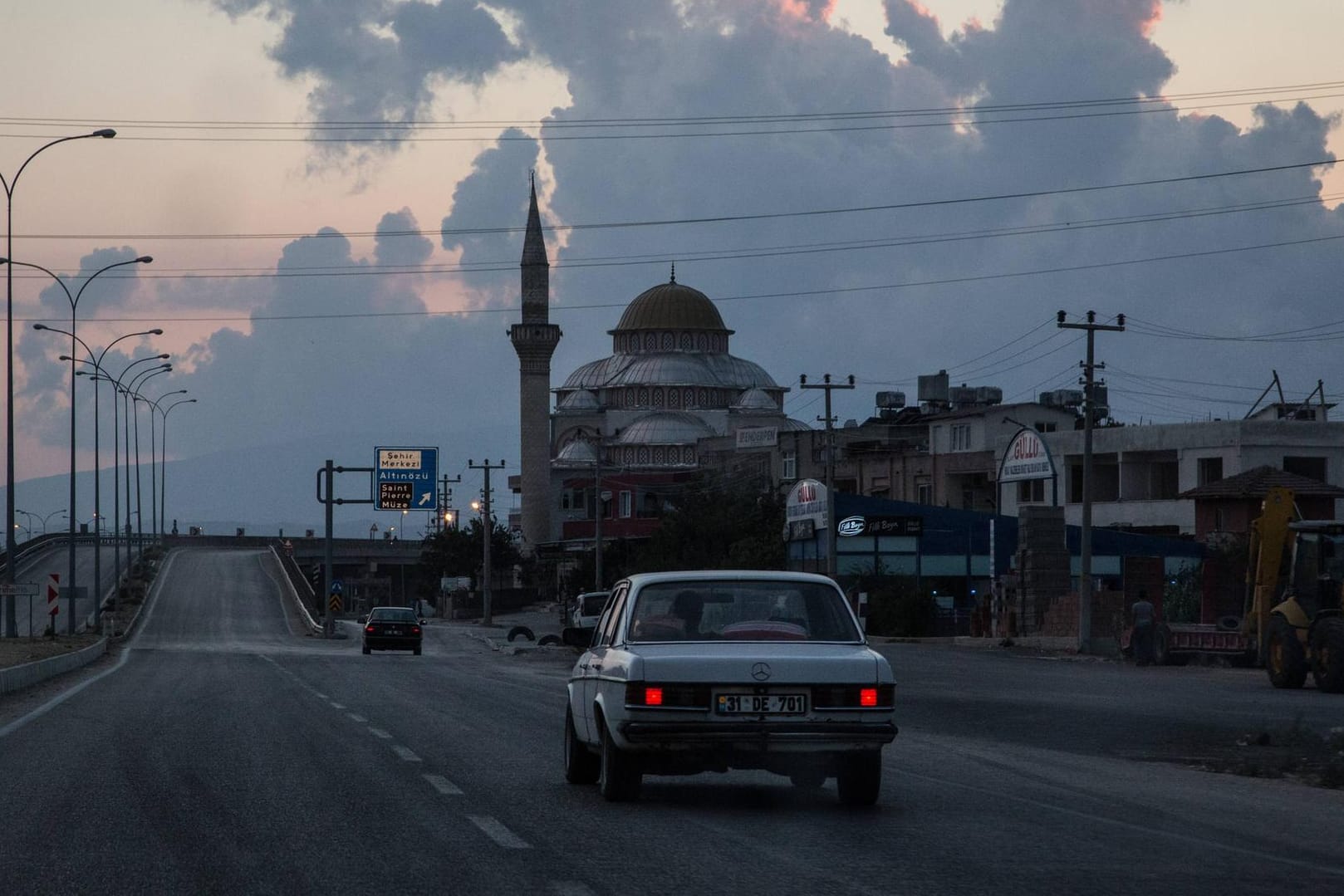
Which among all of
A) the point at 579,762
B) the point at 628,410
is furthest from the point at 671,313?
the point at 579,762

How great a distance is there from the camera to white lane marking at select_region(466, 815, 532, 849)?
9.77m

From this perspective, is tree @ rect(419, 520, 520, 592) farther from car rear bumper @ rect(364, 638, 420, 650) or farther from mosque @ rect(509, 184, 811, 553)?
car rear bumper @ rect(364, 638, 420, 650)

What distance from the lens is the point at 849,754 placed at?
37.1 feet

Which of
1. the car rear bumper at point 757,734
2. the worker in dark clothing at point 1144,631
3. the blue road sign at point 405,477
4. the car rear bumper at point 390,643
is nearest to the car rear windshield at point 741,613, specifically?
the car rear bumper at point 757,734

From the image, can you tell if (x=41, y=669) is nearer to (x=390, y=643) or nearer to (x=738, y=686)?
(x=390, y=643)

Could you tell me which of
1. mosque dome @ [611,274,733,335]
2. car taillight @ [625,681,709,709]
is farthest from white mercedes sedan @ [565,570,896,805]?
mosque dome @ [611,274,733,335]

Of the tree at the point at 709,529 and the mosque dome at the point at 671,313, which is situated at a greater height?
the mosque dome at the point at 671,313

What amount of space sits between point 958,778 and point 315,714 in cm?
961

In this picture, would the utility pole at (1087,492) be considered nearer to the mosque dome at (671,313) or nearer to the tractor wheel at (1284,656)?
the tractor wheel at (1284,656)

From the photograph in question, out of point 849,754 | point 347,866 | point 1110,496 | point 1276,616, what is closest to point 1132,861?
point 849,754

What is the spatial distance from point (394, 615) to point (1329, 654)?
33558mm

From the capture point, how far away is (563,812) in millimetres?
11312

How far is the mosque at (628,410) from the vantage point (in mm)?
129500

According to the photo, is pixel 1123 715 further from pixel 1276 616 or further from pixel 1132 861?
pixel 1132 861
